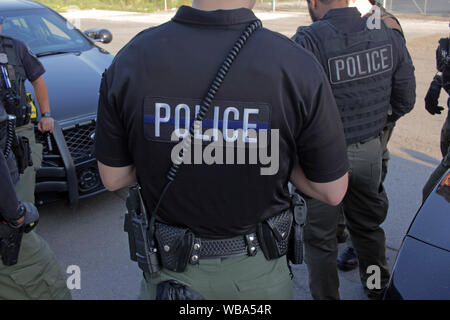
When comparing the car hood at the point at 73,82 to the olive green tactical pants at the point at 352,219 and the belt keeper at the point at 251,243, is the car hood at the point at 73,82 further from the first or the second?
the belt keeper at the point at 251,243

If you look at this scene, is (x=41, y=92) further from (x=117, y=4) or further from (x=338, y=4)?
(x=117, y=4)

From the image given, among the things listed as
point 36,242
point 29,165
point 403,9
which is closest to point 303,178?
point 36,242

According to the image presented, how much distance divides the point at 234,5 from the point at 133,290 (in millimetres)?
2262

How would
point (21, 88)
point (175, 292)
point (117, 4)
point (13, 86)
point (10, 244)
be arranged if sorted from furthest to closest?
point (117, 4) → point (21, 88) → point (13, 86) → point (10, 244) → point (175, 292)

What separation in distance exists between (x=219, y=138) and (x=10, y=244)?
1.37 metres

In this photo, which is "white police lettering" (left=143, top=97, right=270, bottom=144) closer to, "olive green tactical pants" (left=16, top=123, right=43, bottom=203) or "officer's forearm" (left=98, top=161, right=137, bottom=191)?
"officer's forearm" (left=98, top=161, right=137, bottom=191)

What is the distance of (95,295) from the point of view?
3131 mm

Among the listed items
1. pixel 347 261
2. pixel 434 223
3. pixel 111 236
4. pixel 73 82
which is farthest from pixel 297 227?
pixel 73 82

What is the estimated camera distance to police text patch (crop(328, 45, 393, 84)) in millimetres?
2480

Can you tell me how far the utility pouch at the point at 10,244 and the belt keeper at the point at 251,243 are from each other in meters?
1.24

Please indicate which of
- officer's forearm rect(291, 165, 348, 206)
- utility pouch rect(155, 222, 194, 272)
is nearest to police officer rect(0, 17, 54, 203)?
utility pouch rect(155, 222, 194, 272)

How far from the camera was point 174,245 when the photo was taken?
1.67 metres

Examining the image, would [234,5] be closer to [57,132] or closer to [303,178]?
[303,178]

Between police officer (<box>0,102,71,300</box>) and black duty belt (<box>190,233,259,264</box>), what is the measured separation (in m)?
1.03
